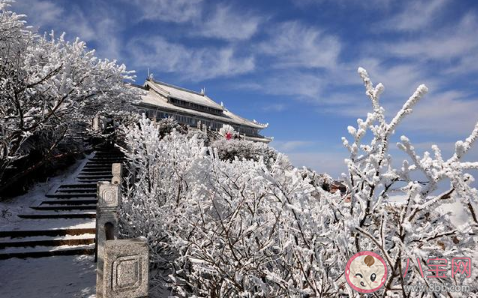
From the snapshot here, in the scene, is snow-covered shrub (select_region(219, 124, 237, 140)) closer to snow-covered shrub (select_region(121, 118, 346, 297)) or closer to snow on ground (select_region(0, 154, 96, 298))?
snow on ground (select_region(0, 154, 96, 298))

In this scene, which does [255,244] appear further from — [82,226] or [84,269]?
[82,226]

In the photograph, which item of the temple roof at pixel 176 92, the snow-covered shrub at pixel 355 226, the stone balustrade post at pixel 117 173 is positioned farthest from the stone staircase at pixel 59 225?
the temple roof at pixel 176 92

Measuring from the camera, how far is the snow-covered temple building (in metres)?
29.3

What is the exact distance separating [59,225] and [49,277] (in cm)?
294

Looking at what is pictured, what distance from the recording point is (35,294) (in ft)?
17.7

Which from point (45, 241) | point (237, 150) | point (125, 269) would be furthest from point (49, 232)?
point (237, 150)

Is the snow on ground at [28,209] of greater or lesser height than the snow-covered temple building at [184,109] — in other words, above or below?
below

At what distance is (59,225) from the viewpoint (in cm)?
860

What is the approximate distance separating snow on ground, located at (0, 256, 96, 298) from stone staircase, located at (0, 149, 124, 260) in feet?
0.98

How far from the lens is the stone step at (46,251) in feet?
23.4

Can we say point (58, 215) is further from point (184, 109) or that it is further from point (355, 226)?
point (184, 109)

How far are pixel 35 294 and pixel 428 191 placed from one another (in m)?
6.95

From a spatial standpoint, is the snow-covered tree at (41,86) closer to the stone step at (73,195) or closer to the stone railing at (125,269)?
the stone step at (73,195)

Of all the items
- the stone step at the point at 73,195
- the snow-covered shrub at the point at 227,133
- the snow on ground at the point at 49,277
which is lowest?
the snow on ground at the point at 49,277
